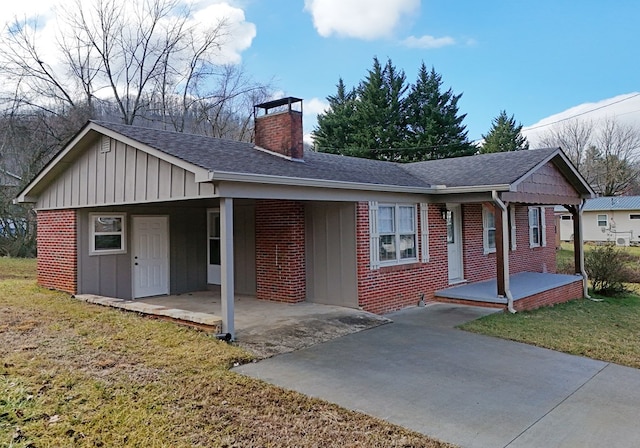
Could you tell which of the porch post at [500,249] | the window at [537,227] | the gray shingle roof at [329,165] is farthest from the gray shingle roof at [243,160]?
the window at [537,227]

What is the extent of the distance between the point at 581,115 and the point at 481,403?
45.4 meters

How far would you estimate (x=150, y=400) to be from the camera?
14.8ft

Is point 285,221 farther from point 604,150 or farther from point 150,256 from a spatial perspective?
point 604,150

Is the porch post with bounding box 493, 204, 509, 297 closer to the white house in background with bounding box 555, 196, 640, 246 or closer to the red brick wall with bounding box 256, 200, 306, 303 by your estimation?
the red brick wall with bounding box 256, 200, 306, 303

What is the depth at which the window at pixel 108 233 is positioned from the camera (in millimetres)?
10336

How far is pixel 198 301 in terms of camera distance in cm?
1012

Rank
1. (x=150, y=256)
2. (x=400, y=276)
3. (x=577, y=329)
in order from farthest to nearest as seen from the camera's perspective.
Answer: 1. (x=150, y=256)
2. (x=400, y=276)
3. (x=577, y=329)

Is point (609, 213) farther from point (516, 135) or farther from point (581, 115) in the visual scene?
point (581, 115)

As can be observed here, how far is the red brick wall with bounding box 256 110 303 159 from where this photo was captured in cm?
966

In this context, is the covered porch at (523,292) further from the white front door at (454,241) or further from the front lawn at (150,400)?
the front lawn at (150,400)

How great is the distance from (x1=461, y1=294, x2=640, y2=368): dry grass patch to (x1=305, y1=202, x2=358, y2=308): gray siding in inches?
95.4


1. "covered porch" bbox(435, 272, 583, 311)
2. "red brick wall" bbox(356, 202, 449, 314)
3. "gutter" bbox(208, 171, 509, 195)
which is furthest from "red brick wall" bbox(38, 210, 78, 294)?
"covered porch" bbox(435, 272, 583, 311)

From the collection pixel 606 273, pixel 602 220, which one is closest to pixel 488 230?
pixel 606 273

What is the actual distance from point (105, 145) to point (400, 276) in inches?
257
